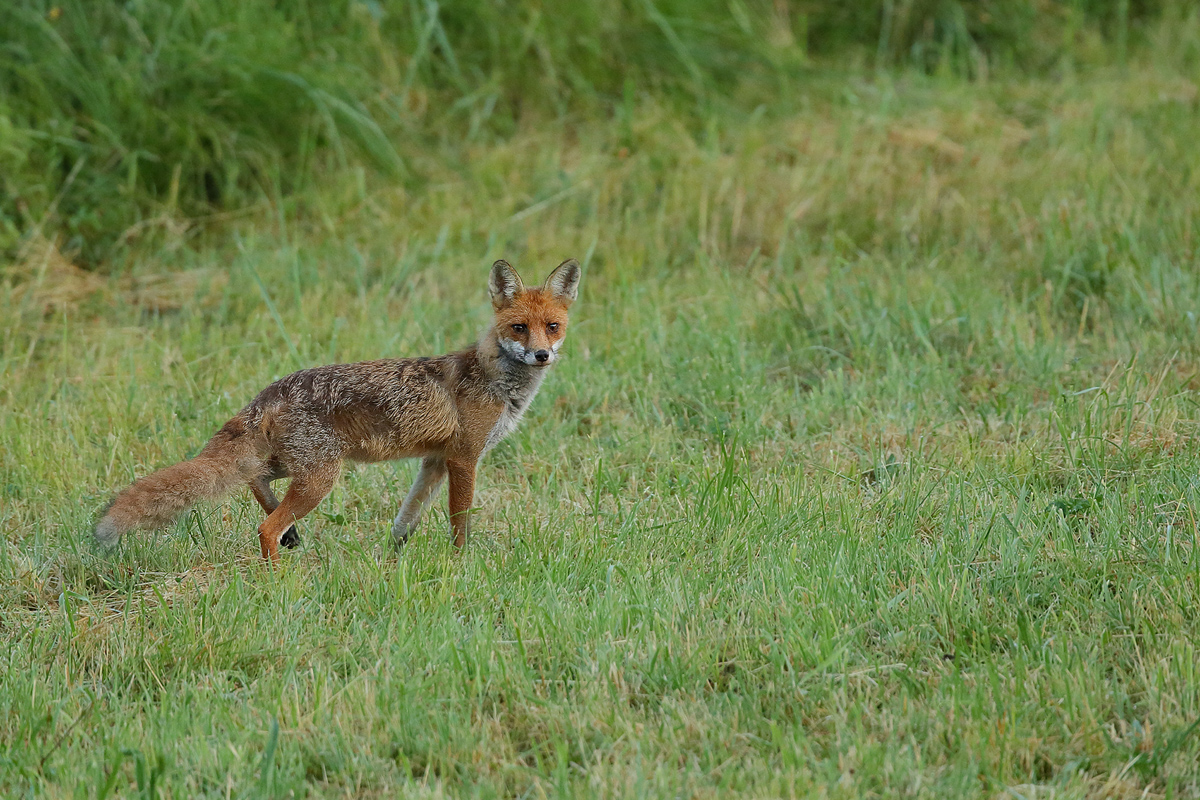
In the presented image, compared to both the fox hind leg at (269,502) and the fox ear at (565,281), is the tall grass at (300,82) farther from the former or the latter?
the fox hind leg at (269,502)

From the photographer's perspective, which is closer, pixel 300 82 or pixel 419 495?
pixel 419 495

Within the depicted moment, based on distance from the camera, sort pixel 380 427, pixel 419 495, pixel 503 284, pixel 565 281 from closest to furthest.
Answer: pixel 380 427
pixel 419 495
pixel 503 284
pixel 565 281

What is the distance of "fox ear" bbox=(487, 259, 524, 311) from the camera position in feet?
17.9

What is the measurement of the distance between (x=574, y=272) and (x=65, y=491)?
8.41 ft

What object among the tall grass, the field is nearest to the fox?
the field

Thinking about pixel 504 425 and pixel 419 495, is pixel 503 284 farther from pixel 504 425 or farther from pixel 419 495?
pixel 419 495

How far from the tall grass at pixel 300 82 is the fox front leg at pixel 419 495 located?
4.29 m

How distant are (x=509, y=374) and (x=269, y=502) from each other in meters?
1.18

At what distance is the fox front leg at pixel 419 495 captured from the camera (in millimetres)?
5289

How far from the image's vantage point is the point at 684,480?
5520mm

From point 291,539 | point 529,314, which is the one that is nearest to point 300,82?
point 529,314

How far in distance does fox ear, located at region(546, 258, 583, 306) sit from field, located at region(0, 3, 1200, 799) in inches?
32.7

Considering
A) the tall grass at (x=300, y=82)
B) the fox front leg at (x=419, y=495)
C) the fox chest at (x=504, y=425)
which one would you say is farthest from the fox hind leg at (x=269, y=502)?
the tall grass at (x=300, y=82)

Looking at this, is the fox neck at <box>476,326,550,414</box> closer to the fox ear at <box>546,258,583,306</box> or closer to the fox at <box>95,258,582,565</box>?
the fox at <box>95,258,582,565</box>
